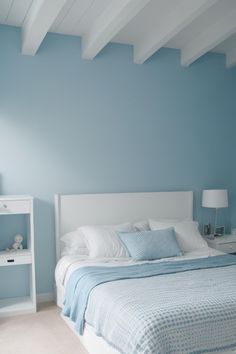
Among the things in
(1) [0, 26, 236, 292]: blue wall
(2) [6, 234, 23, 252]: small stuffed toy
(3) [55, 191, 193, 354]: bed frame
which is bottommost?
(2) [6, 234, 23, 252]: small stuffed toy

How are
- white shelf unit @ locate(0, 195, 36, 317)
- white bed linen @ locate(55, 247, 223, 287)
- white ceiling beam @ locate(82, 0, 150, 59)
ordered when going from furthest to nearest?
white shelf unit @ locate(0, 195, 36, 317)
white bed linen @ locate(55, 247, 223, 287)
white ceiling beam @ locate(82, 0, 150, 59)

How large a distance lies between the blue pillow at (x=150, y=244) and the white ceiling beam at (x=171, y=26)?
1.97 m

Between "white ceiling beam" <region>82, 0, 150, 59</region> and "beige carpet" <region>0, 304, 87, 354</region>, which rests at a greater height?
"white ceiling beam" <region>82, 0, 150, 59</region>

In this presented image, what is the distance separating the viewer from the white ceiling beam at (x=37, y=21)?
303 centimetres

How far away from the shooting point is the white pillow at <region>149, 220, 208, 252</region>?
4.16 metres

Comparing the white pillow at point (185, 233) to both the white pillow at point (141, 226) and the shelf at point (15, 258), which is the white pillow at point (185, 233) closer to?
the white pillow at point (141, 226)

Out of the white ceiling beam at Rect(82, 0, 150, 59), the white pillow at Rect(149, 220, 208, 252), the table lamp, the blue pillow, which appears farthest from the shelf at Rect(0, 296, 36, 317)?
the white ceiling beam at Rect(82, 0, 150, 59)

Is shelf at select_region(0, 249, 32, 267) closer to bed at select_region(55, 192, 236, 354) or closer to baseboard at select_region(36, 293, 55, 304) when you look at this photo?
bed at select_region(55, 192, 236, 354)

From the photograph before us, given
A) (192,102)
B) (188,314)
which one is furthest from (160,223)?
(188,314)

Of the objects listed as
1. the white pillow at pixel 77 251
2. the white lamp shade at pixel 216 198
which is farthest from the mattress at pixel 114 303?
the white lamp shade at pixel 216 198

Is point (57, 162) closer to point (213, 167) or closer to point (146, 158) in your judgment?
point (146, 158)

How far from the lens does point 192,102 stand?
4840 mm

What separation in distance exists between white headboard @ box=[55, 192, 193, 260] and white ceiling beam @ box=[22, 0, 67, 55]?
156 centimetres

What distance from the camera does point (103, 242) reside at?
387 centimetres
